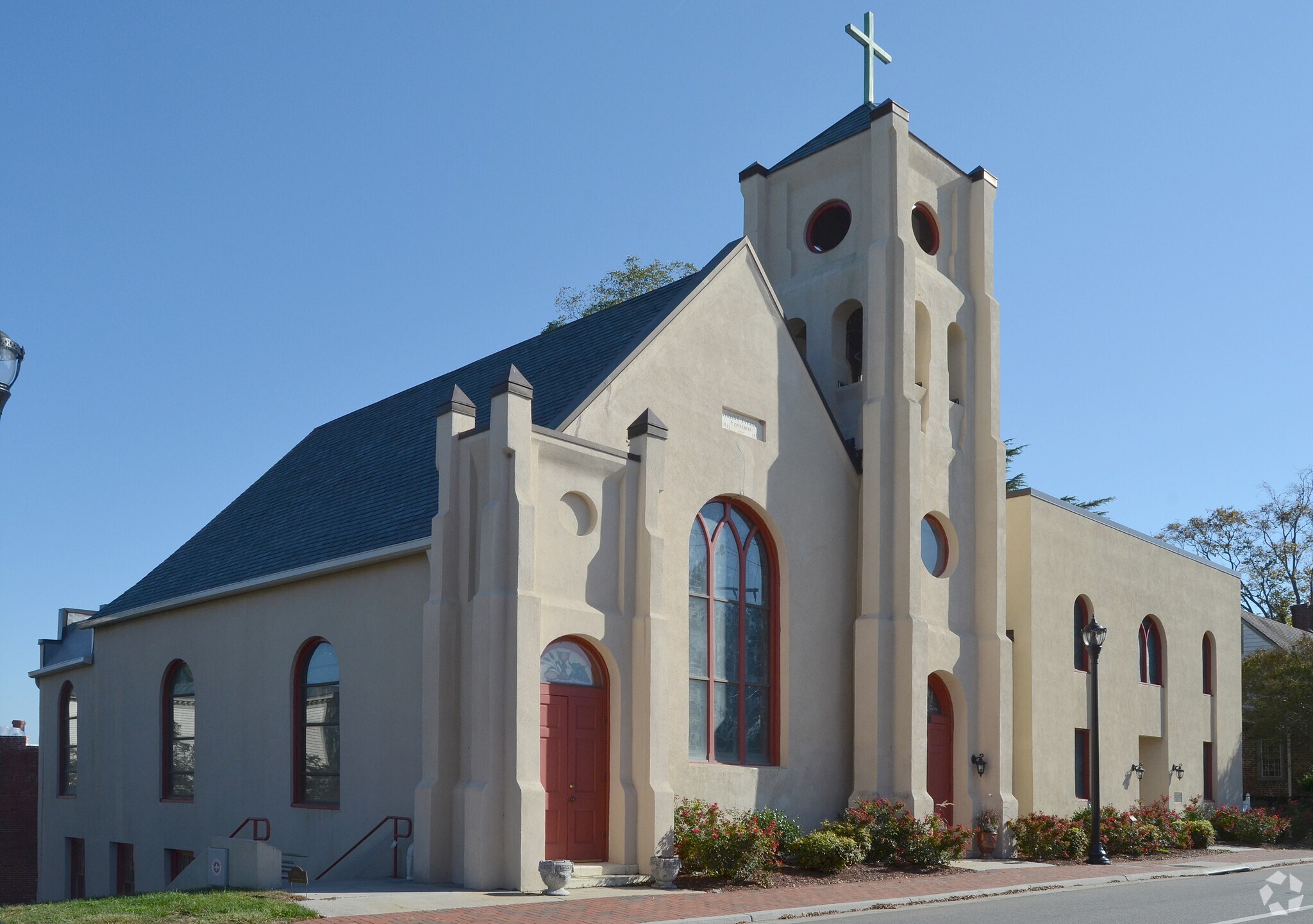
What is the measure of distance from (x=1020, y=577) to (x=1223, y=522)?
4028 cm

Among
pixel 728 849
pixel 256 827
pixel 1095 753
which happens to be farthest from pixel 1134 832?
pixel 256 827

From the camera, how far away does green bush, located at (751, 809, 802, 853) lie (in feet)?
62.9

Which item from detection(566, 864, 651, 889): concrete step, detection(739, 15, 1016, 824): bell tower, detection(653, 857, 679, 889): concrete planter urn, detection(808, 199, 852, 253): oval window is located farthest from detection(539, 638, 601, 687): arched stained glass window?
detection(808, 199, 852, 253): oval window

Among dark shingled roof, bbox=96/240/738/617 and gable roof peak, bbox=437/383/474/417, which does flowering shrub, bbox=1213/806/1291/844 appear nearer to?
dark shingled roof, bbox=96/240/738/617

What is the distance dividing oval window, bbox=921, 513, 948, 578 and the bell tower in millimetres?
35

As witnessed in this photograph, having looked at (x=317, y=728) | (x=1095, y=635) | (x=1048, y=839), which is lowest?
(x=1048, y=839)

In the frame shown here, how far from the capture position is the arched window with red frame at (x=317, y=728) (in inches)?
811

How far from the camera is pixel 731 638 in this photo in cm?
2106

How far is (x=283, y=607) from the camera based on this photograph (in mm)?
21984

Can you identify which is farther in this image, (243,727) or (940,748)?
(940,748)

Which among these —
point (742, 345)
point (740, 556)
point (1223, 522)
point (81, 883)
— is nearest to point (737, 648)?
point (740, 556)

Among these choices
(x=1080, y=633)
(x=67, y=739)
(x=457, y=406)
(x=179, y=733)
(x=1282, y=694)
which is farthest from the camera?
(x=1282, y=694)

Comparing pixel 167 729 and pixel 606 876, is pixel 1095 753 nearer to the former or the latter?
pixel 606 876

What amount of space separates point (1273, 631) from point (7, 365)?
1858 inches
